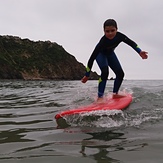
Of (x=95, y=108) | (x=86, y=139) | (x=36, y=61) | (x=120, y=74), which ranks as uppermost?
(x=36, y=61)

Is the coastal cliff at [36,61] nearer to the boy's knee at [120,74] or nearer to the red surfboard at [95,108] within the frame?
the boy's knee at [120,74]

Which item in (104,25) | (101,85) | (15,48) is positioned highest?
(15,48)

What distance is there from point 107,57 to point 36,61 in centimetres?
6263

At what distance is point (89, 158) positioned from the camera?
2453 millimetres

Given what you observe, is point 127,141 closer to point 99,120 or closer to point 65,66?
point 99,120

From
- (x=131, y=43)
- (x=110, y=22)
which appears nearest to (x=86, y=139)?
(x=110, y=22)

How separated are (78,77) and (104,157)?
74.4 metres

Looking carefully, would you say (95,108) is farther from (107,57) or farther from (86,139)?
(107,57)

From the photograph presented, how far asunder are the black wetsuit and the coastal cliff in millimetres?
45235

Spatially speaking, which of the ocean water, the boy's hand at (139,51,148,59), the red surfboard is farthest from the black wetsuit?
the ocean water

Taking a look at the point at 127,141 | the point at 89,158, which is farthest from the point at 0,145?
the point at 127,141

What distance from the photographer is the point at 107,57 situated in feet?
21.8

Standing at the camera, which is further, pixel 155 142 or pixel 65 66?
pixel 65 66

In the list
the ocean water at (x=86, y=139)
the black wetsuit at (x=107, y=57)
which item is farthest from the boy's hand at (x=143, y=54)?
the ocean water at (x=86, y=139)
